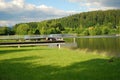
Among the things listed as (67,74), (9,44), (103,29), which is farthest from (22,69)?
(103,29)

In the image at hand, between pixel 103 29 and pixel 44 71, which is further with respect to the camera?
pixel 103 29

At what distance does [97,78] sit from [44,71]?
369 cm

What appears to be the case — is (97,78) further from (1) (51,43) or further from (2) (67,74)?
(1) (51,43)

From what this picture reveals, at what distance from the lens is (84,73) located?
1628 cm

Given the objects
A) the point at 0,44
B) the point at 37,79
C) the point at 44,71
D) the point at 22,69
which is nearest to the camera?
the point at 37,79

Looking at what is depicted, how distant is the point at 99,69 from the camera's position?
1780 centimetres

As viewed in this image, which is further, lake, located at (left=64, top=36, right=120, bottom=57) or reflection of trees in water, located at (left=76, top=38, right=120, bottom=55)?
reflection of trees in water, located at (left=76, top=38, right=120, bottom=55)

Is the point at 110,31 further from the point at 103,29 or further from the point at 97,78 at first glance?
the point at 97,78

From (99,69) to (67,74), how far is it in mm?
2834

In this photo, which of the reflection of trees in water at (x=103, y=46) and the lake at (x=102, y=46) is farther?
the reflection of trees in water at (x=103, y=46)

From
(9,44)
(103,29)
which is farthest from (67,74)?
(103,29)

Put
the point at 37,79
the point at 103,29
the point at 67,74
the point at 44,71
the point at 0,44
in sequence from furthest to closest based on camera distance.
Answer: the point at 103,29 < the point at 0,44 < the point at 44,71 < the point at 67,74 < the point at 37,79

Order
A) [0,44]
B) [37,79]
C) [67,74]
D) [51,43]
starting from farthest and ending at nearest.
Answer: [51,43] → [0,44] → [67,74] → [37,79]

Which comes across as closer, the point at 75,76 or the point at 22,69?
the point at 75,76
